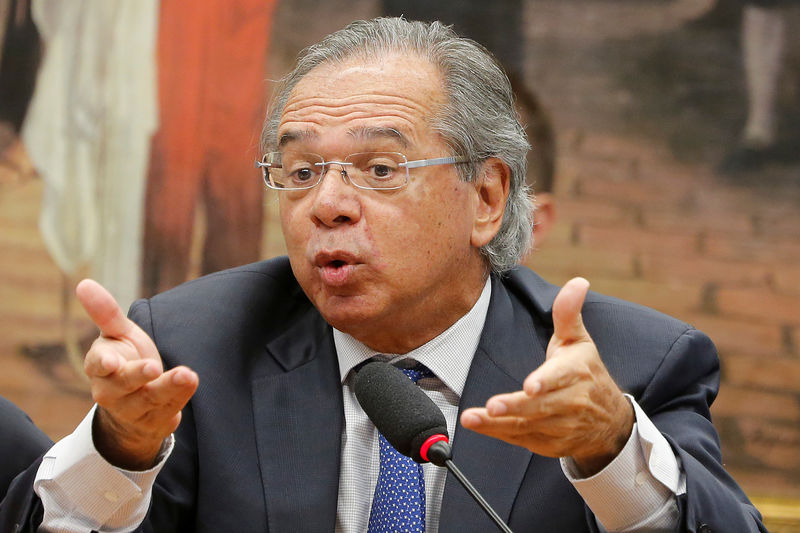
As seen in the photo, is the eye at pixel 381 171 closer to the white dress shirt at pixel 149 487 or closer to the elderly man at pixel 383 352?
the elderly man at pixel 383 352

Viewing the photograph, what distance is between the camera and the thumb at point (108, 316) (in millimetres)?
1574

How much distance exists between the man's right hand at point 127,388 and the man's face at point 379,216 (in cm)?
52

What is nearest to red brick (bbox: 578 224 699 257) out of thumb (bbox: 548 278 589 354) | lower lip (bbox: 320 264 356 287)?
lower lip (bbox: 320 264 356 287)

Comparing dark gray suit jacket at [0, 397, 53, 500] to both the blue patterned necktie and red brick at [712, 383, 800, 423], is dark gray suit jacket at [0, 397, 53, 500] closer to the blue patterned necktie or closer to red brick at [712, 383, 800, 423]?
the blue patterned necktie

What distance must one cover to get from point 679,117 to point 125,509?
9.59 feet

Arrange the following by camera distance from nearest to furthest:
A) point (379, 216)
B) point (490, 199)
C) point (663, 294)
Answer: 1. point (379, 216)
2. point (490, 199)
3. point (663, 294)

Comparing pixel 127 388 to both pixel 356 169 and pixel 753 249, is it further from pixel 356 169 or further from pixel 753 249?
pixel 753 249

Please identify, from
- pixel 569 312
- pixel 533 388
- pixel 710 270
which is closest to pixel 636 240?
pixel 710 270

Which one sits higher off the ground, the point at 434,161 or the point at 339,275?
the point at 434,161

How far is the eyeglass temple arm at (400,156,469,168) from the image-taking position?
214 cm

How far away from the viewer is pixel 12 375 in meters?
3.78

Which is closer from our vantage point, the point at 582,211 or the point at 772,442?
the point at 772,442

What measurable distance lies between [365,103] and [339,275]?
41cm

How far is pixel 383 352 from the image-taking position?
7.40ft
